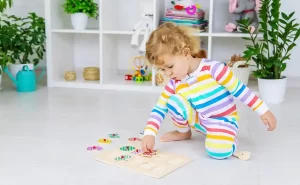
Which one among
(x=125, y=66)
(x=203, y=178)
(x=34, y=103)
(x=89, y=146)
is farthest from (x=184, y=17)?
(x=203, y=178)

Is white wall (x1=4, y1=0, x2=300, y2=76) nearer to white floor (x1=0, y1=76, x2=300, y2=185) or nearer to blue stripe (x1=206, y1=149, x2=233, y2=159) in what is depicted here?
white floor (x1=0, y1=76, x2=300, y2=185)

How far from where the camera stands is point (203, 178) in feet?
4.65

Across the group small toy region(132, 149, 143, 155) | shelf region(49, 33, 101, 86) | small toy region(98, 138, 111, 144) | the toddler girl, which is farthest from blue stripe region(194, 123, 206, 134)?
shelf region(49, 33, 101, 86)

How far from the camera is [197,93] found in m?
1.60

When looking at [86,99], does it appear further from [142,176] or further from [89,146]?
[142,176]

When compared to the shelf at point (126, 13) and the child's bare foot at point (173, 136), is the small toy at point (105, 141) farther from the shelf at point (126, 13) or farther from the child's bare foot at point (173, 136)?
the shelf at point (126, 13)

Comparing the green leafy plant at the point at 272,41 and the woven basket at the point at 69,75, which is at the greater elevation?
the green leafy plant at the point at 272,41

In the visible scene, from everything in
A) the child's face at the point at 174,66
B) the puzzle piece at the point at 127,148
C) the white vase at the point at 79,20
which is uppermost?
the white vase at the point at 79,20

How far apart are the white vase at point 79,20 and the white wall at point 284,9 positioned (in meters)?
0.50

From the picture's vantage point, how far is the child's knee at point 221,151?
61.1 inches

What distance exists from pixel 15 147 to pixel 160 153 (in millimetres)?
524

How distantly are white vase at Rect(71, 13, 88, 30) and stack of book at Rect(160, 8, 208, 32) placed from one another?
1.56 ft

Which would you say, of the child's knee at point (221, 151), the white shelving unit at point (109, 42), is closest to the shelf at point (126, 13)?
the white shelving unit at point (109, 42)

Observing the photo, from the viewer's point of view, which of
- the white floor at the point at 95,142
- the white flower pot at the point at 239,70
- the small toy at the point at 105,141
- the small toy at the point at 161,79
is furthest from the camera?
the small toy at the point at 161,79
